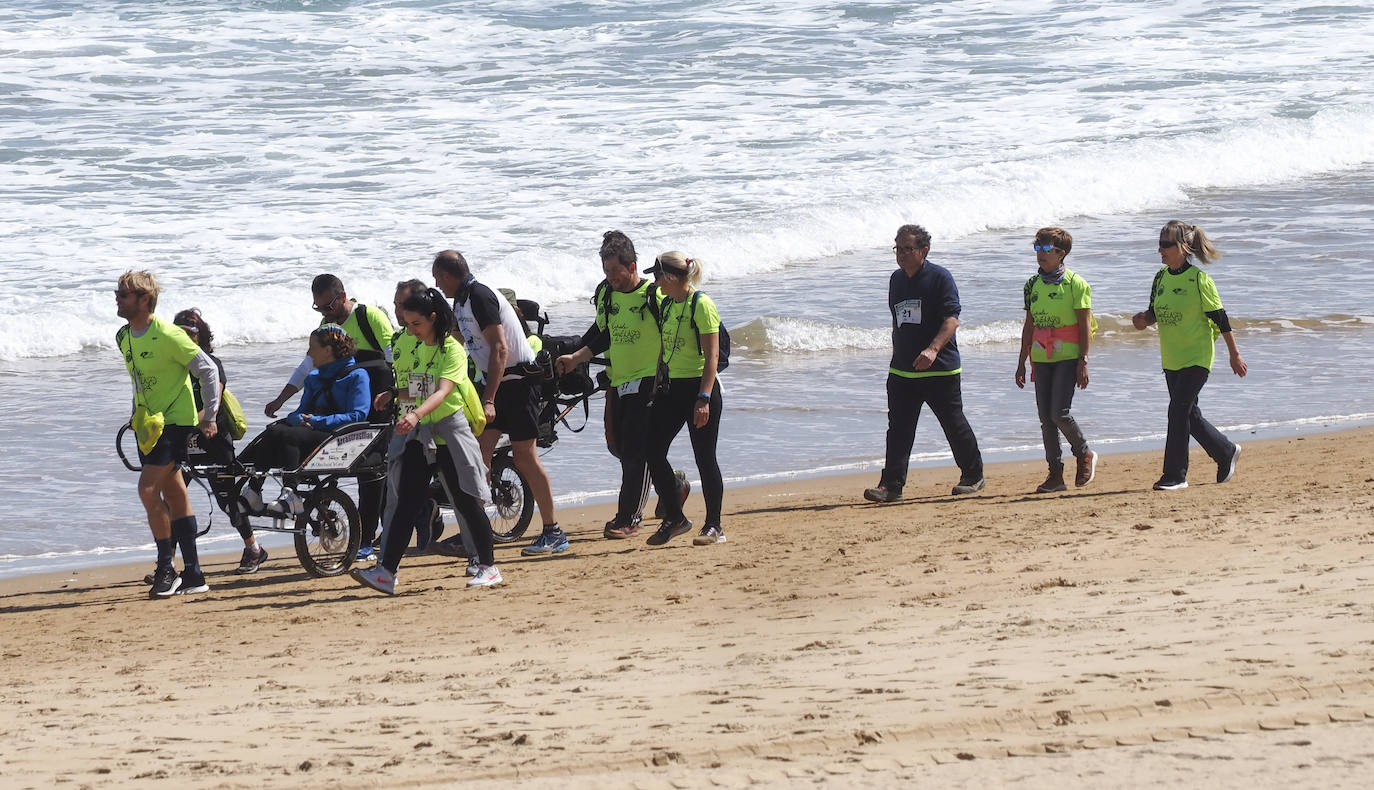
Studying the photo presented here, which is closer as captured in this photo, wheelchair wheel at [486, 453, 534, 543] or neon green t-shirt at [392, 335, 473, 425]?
neon green t-shirt at [392, 335, 473, 425]

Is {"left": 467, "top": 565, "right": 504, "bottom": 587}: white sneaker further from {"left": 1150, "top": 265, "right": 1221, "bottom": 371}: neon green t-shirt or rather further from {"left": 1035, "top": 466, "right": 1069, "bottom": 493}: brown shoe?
{"left": 1150, "top": 265, "right": 1221, "bottom": 371}: neon green t-shirt

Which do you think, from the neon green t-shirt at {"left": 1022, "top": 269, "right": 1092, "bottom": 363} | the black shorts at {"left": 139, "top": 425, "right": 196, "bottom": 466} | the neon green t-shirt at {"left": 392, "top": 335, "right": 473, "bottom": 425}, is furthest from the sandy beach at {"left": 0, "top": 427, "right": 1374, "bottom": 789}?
the neon green t-shirt at {"left": 392, "top": 335, "right": 473, "bottom": 425}

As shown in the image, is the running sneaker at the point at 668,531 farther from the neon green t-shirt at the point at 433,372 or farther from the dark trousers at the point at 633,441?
the neon green t-shirt at the point at 433,372

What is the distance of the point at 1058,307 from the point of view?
9.15 meters

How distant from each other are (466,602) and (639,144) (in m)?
18.8

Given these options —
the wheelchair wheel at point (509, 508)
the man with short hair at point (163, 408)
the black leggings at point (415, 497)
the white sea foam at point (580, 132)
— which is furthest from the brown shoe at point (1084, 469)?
the white sea foam at point (580, 132)

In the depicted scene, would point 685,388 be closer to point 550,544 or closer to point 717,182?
point 550,544

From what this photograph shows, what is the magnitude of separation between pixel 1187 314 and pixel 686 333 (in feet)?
9.22

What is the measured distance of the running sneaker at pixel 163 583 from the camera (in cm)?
784

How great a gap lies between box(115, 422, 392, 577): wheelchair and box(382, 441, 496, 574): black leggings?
24.2 inches

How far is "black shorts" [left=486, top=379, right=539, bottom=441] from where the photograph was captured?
8242 mm

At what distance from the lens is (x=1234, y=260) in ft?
59.3

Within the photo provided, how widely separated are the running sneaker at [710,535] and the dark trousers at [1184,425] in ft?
8.44

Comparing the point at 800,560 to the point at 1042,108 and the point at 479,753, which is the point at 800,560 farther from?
the point at 1042,108
